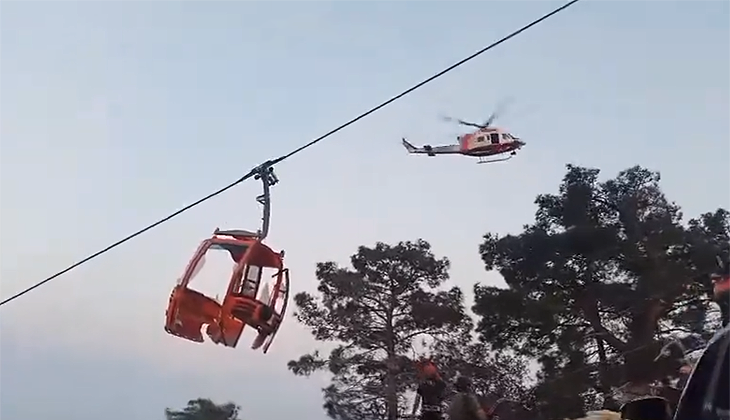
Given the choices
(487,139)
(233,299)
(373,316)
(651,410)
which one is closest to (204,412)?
(373,316)

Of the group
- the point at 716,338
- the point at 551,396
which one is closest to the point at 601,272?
the point at 551,396

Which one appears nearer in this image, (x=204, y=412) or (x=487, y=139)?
(x=487, y=139)

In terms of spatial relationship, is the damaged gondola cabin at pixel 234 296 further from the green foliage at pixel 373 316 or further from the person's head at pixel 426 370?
the green foliage at pixel 373 316

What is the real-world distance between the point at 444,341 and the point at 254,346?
1.80 meters

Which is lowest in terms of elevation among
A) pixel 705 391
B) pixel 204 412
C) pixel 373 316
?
pixel 705 391

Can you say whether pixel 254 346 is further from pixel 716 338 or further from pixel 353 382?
pixel 716 338

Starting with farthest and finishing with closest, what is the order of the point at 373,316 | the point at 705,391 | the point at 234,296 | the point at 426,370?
the point at 373,316 → the point at 426,370 → the point at 234,296 → the point at 705,391

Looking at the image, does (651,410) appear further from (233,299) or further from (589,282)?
(589,282)

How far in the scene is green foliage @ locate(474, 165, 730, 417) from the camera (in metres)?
3.84

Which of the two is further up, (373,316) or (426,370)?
(373,316)

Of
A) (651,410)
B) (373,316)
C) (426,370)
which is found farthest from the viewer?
(373,316)

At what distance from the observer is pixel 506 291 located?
4598 millimetres

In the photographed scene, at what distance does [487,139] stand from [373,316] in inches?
71.5

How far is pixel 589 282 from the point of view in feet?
14.1
